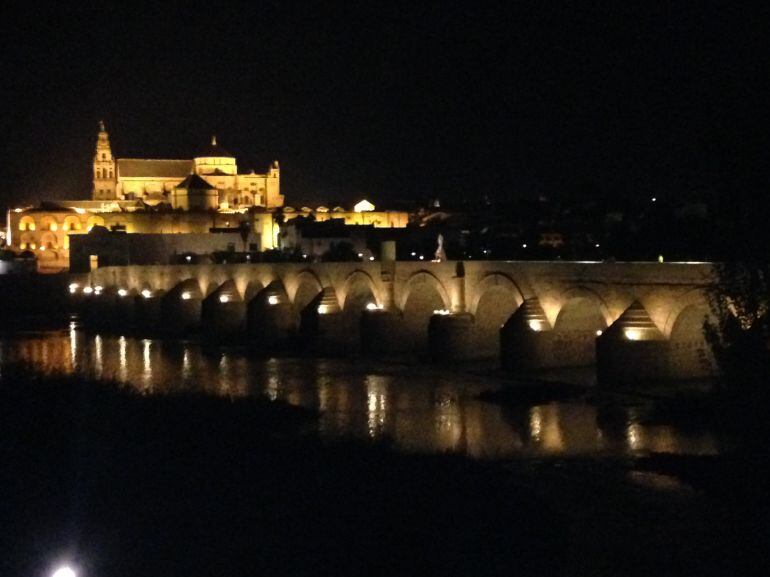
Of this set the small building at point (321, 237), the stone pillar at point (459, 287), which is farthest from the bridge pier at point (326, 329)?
the small building at point (321, 237)

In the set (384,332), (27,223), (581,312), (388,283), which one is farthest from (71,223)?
(581,312)

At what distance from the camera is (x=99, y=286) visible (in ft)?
165

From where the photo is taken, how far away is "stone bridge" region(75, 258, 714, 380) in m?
18.9

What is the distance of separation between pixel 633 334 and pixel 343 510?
337 inches

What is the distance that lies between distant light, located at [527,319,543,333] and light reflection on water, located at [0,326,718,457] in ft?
4.27

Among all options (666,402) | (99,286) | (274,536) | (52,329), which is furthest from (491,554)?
(99,286)

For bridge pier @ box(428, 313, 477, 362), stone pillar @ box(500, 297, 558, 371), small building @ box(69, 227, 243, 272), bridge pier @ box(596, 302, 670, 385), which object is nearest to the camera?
bridge pier @ box(596, 302, 670, 385)

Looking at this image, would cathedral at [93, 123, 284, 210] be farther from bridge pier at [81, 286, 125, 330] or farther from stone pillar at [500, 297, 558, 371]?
stone pillar at [500, 297, 558, 371]

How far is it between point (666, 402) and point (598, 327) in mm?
4887

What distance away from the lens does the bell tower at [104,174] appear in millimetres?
84875

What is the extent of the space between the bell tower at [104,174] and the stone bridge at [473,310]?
45371mm

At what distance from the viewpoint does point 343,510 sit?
11.9m

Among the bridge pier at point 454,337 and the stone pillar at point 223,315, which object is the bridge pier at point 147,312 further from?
the bridge pier at point 454,337

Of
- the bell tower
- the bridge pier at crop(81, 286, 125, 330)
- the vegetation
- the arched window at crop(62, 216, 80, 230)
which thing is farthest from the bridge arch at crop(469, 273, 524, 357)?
the bell tower
